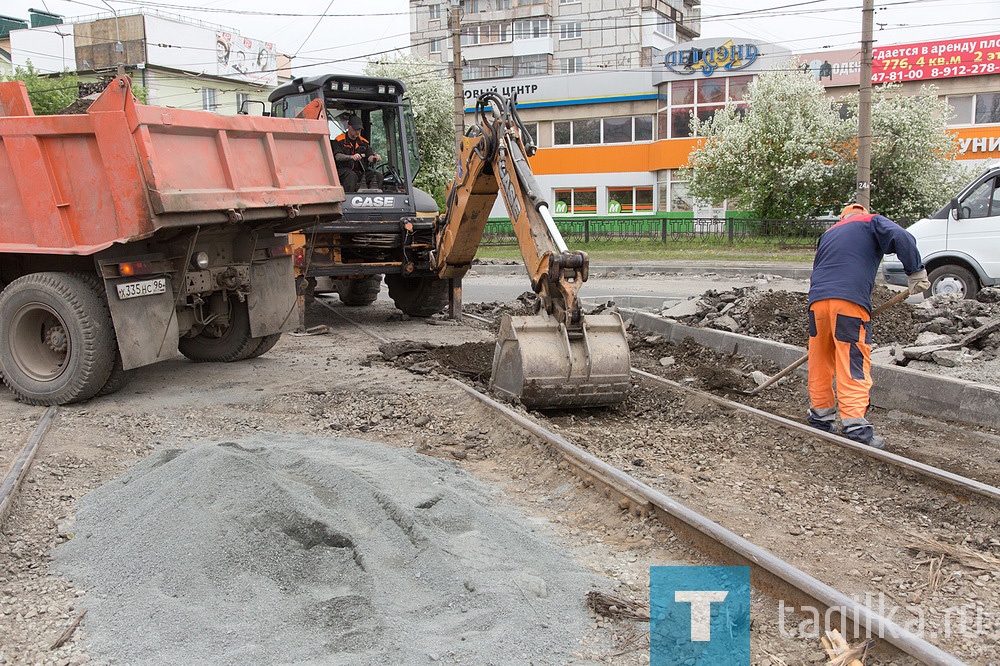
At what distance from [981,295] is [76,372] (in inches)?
409

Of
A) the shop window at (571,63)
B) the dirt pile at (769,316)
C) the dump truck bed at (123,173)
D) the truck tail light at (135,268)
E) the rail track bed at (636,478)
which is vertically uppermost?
the shop window at (571,63)

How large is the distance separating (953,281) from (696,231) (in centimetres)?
1770

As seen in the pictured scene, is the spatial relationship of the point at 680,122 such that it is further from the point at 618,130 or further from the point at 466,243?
the point at 466,243

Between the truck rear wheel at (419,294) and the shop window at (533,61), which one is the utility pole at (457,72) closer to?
the truck rear wheel at (419,294)

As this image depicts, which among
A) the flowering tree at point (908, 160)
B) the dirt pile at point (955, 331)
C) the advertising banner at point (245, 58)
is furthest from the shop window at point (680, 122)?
the dirt pile at point (955, 331)

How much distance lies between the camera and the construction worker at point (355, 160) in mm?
11906

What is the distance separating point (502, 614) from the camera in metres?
3.68

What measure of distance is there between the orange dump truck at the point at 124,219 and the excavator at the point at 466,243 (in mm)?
1042

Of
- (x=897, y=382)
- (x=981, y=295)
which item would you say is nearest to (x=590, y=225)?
(x=981, y=295)

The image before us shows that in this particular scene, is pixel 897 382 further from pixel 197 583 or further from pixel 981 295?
pixel 197 583

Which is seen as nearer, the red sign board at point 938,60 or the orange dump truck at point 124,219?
the orange dump truck at point 124,219

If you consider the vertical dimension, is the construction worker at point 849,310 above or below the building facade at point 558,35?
below

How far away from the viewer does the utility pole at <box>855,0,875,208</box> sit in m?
18.2

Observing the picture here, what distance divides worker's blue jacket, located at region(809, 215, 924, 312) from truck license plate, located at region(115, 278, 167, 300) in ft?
18.0
